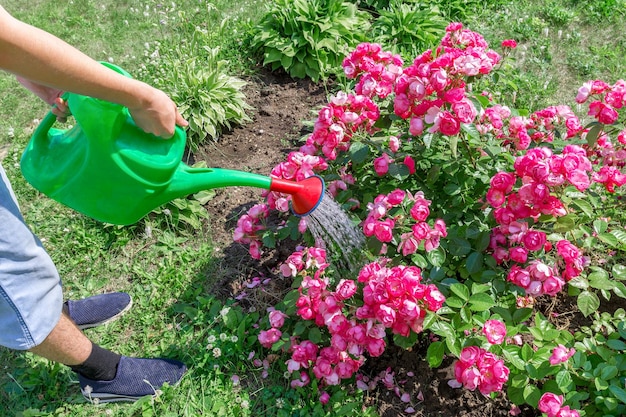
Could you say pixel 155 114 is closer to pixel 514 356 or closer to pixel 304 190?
pixel 304 190

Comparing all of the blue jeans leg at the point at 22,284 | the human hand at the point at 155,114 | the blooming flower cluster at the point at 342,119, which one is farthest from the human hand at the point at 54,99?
the blooming flower cluster at the point at 342,119

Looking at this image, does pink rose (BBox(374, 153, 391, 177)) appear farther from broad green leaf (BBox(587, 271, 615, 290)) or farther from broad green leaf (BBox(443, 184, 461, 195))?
broad green leaf (BBox(587, 271, 615, 290))

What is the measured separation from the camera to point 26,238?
5.46 ft

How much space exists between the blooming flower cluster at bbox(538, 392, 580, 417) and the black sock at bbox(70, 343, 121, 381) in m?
1.51

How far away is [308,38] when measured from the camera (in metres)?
3.52

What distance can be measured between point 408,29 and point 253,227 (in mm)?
2090

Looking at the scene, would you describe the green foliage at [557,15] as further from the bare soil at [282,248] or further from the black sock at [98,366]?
the black sock at [98,366]

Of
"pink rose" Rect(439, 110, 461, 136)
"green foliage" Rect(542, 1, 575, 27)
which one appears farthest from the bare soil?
"green foliage" Rect(542, 1, 575, 27)

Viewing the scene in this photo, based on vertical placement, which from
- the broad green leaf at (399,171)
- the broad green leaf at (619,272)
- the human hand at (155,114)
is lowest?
the broad green leaf at (619,272)

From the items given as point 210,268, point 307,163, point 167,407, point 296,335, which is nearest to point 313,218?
point 307,163

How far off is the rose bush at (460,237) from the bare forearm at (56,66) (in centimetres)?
73

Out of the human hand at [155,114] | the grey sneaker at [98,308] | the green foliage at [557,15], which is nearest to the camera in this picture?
the human hand at [155,114]

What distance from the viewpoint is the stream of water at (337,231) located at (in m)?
2.15

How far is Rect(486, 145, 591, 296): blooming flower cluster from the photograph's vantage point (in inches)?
62.6
